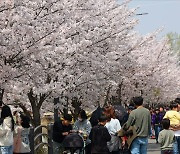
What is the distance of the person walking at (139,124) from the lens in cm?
1144

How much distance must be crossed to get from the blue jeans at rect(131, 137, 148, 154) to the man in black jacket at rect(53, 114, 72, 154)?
6.92 feet

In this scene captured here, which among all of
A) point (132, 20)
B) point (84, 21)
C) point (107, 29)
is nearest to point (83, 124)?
point (84, 21)

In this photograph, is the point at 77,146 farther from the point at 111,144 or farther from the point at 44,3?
the point at 44,3

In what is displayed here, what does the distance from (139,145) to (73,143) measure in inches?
70.3

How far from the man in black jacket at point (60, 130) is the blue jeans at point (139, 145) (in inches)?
83.0

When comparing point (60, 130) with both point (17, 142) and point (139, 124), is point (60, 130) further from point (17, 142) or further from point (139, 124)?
point (139, 124)

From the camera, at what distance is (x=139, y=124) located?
11469 mm

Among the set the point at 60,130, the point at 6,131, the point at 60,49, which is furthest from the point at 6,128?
the point at 60,49

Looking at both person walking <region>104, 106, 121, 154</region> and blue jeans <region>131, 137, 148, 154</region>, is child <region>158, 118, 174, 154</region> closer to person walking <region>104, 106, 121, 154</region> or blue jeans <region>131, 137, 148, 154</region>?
blue jeans <region>131, 137, 148, 154</region>

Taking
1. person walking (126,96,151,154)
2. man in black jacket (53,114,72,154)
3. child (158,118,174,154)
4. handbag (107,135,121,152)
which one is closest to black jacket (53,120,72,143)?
man in black jacket (53,114,72,154)

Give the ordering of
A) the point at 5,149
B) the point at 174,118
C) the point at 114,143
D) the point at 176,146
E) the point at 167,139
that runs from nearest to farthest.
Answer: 1. the point at 5,149
2. the point at 167,139
3. the point at 176,146
4. the point at 114,143
5. the point at 174,118

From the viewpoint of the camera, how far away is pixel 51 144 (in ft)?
47.6

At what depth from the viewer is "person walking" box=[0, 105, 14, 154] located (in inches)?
424

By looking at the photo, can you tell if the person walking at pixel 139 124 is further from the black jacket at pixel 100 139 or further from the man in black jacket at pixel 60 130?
A: the man in black jacket at pixel 60 130
